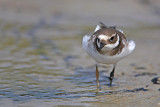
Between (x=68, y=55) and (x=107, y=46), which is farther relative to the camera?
(x=68, y=55)

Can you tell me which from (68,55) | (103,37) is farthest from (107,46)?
(68,55)

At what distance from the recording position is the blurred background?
19.3 feet

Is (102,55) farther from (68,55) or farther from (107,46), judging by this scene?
(68,55)

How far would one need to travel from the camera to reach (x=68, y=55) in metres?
9.41

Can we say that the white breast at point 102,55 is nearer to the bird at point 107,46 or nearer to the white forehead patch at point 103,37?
the bird at point 107,46

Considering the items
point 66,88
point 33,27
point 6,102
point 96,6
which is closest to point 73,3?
point 96,6

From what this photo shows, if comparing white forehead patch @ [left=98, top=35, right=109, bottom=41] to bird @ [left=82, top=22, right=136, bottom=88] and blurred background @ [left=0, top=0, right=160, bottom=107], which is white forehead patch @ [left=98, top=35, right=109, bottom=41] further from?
blurred background @ [left=0, top=0, right=160, bottom=107]

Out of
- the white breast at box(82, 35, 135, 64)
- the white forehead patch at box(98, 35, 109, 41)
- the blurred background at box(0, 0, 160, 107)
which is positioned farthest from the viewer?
the white breast at box(82, 35, 135, 64)

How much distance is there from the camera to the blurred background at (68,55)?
589cm

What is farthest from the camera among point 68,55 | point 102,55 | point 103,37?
point 68,55

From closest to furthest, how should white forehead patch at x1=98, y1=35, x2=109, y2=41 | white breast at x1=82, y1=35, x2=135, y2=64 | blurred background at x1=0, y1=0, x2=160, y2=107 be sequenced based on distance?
blurred background at x1=0, y1=0, x2=160, y2=107 < white forehead patch at x1=98, y1=35, x2=109, y2=41 < white breast at x1=82, y1=35, x2=135, y2=64

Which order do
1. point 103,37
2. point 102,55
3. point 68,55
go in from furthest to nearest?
1. point 68,55
2. point 102,55
3. point 103,37

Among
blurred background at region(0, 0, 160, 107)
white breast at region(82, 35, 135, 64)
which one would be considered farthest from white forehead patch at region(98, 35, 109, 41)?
blurred background at region(0, 0, 160, 107)

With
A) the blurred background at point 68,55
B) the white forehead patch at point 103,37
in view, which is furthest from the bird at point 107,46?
the blurred background at point 68,55
